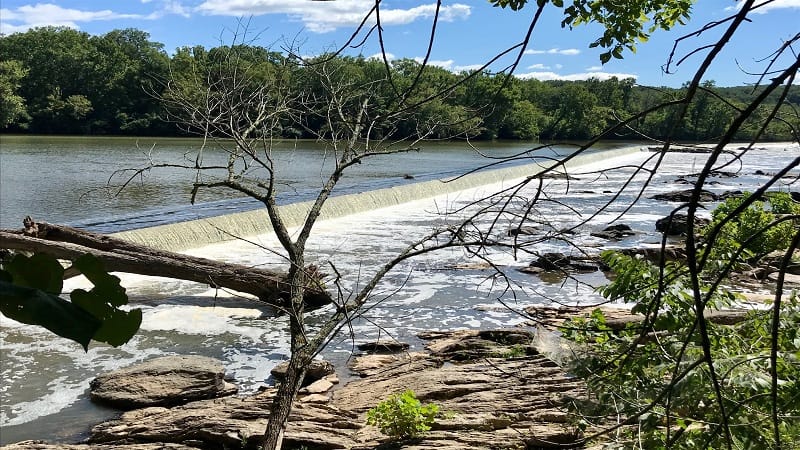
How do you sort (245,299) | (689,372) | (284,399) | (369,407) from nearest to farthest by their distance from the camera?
1. (689,372)
2. (284,399)
3. (369,407)
4. (245,299)

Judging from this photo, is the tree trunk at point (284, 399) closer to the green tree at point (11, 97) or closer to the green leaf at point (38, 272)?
the green leaf at point (38, 272)

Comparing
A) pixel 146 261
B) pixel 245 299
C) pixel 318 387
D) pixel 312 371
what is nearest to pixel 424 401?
pixel 318 387

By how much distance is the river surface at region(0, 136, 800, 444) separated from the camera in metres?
8.20

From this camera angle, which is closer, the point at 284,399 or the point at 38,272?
the point at 38,272

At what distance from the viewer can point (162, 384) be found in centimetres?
814

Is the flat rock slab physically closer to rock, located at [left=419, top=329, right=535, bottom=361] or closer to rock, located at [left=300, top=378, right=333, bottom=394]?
rock, located at [left=300, top=378, right=333, bottom=394]

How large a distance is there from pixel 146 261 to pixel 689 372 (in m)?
10.7

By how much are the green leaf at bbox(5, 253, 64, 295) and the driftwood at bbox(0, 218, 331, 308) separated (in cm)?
1007

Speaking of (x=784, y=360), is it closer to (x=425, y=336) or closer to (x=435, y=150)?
(x=425, y=336)

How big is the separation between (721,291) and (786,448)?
1.25m

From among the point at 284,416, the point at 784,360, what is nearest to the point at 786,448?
the point at 784,360

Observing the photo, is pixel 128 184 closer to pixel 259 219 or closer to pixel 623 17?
pixel 259 219

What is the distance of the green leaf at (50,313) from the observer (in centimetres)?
79

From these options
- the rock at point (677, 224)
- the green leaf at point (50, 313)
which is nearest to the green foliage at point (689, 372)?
the rock at point (677, 224)
